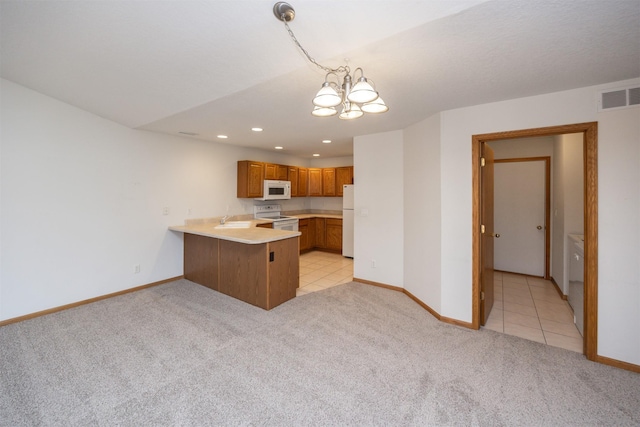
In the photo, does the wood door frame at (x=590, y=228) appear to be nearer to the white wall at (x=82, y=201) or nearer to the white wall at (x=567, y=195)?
the white wall at (x=567, y=195)

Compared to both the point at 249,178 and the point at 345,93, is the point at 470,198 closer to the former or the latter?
the point at 345,93

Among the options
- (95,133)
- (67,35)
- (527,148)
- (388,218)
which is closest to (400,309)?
(388,218)

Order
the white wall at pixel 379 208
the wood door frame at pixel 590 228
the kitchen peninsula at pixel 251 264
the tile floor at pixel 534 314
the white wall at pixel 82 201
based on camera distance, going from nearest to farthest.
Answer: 1. the wood door frame at pixel 590 228
2. the tile floor at pixel 534 314
3. the white wall at pixel 82 201
4. the kitchen peninsula at pixel 251 264
5. the white wall at pixel 379 208

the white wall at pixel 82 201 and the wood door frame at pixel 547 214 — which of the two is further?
the wood door frame at pixel 547 214

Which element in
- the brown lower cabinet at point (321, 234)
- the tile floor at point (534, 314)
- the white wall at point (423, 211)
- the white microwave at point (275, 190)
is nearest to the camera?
the tile floor at point (534, 314)

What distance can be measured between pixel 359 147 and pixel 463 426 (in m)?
3.54

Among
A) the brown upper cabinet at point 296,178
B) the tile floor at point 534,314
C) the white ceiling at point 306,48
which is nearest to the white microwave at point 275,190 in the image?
the brown upper cabinet at point 296,178

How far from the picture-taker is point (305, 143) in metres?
4.85

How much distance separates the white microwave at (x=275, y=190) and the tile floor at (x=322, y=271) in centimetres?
151

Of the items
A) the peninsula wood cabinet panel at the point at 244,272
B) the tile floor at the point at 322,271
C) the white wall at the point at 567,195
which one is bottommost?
the tile floor at the point at 322,271

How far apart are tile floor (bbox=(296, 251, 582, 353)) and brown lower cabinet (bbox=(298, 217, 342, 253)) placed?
1.09 m

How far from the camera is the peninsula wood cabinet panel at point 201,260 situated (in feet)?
13.1

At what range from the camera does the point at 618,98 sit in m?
2.16

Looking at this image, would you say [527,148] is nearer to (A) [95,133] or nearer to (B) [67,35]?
(B) [67,35]
